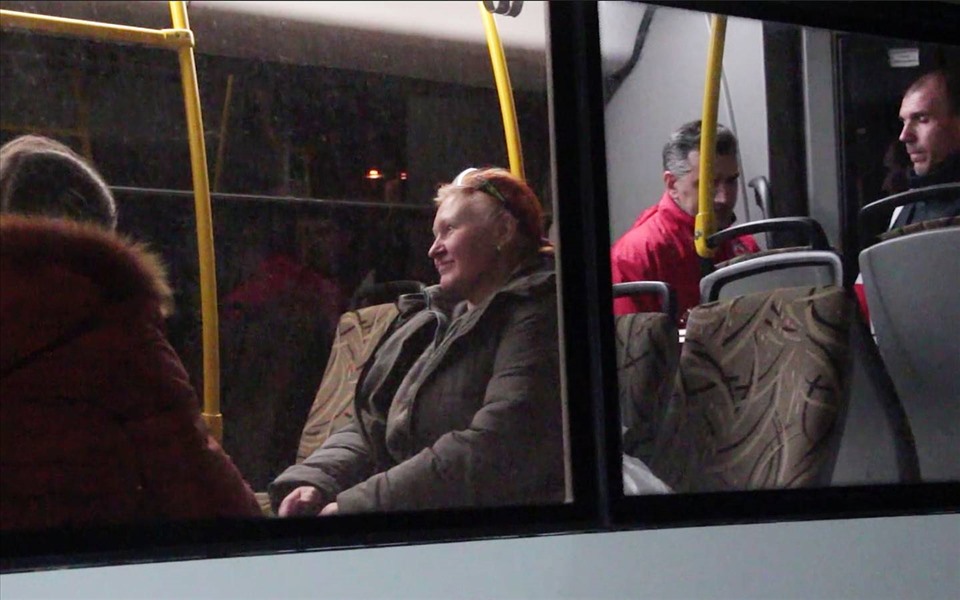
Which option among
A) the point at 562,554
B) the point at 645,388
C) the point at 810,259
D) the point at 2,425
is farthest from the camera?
the point at 810,259

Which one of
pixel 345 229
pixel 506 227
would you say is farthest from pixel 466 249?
pixel 345 229

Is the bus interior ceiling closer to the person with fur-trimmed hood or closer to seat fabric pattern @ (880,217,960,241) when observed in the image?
the person with fur-trimmed hood

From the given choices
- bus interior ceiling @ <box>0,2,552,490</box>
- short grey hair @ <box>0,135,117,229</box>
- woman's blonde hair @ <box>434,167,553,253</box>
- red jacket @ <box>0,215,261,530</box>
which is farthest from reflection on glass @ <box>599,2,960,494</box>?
short grey hair @ <box>0,135,117,229</box>

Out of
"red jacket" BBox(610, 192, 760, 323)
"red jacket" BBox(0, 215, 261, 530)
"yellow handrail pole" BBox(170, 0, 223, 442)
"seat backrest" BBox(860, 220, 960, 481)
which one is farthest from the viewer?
"seat backrest" BBox(860, 220, 960, 481)

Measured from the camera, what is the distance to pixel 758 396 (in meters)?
2.18

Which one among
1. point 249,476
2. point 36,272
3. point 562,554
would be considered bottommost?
point 562,554

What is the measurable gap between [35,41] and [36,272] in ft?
1.15

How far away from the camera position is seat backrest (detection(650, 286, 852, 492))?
6.86 ft

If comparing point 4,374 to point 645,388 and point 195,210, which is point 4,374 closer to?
point 195,210

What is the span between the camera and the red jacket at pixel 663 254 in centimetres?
200

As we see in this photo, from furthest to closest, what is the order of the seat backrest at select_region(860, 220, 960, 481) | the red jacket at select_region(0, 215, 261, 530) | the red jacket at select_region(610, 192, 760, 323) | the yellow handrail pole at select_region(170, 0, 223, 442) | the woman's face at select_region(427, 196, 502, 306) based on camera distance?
the seat backrest at select_region(860, 220, 960, 481) → the red jacket at select_region(610, 192, 760, 323) → the woman's face at select_region(427, 196, 502, 306) → the yellow handrail pole at select_region(170, 0, 223, 442) → the red jacket at select_region(0, 215, 261, 530)

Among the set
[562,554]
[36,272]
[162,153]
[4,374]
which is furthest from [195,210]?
[562,554]

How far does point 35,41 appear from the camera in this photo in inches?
64.8

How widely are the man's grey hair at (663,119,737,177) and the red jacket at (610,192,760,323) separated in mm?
66
